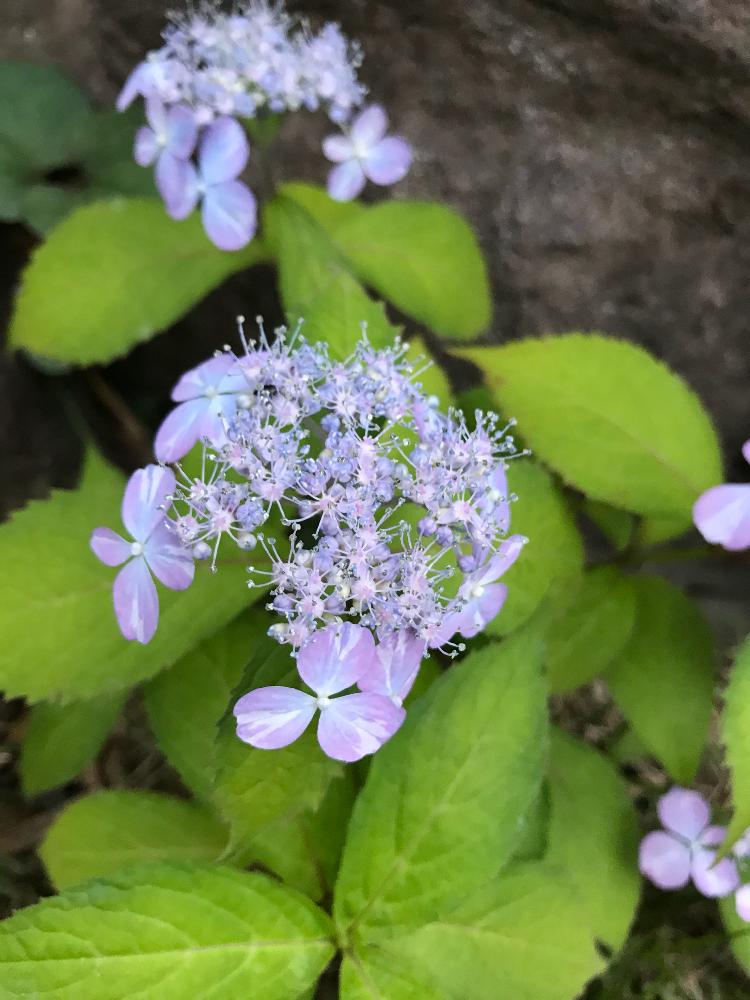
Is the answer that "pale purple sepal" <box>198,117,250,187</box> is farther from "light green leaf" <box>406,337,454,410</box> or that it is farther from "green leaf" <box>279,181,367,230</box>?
"light green leaf" <box>406,337,454,410</box>

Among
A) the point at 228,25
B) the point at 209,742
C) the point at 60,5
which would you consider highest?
the point at 228,25

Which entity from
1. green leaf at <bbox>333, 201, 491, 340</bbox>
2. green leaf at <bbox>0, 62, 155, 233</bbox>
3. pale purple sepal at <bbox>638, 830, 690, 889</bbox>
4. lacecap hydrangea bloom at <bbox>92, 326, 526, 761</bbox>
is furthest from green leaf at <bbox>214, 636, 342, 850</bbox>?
green leaf at <bbox>0, 62, 155, 233</bbox>

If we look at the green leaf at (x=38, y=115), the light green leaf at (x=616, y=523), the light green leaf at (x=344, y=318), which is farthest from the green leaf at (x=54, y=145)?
the light green leaf at (x=616, y=523)

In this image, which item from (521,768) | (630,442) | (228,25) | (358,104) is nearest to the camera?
(521,768)

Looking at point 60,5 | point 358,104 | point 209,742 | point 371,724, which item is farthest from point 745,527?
point 60,5

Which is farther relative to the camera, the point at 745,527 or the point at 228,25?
the point at 228,25

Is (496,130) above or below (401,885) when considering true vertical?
above

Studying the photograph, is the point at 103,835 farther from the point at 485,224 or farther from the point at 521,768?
the point at 485,224

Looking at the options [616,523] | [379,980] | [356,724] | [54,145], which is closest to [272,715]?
[356,724]

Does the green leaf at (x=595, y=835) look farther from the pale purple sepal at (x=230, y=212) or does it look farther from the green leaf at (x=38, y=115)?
the green leaf at (x=38, y=115)
